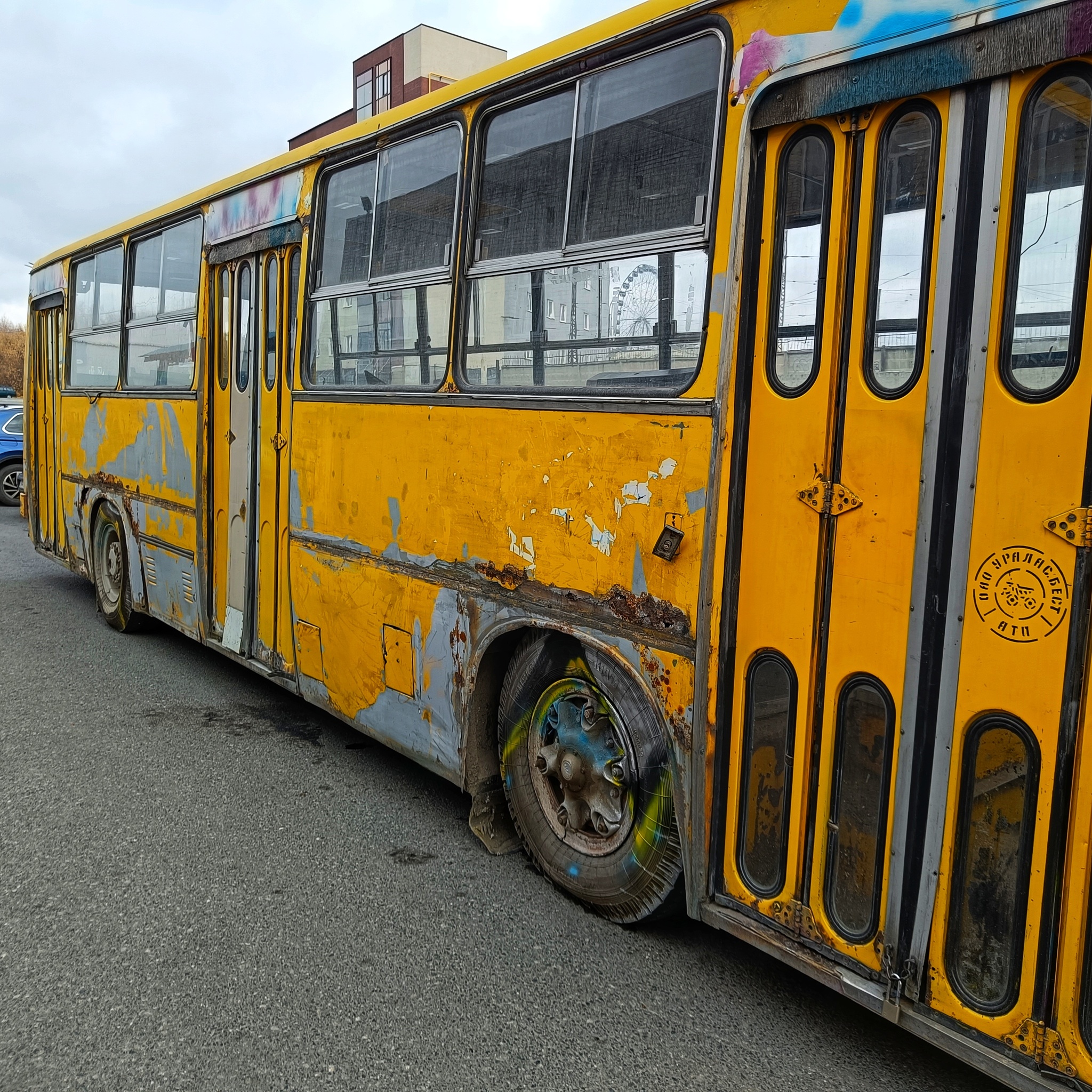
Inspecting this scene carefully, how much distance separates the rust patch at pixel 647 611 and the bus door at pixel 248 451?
8.29 ft

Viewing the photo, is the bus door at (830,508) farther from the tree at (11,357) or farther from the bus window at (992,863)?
the tree at (11,357)

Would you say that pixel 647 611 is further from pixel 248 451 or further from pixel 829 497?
pixel 248 451

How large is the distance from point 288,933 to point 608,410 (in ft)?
6.59

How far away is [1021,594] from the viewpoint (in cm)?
217

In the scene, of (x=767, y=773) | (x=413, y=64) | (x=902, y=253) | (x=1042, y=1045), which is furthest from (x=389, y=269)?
(x=413, y=64)

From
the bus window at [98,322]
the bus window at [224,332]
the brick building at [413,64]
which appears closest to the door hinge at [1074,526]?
the bus window at [224,332]

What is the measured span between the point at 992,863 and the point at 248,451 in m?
4.29

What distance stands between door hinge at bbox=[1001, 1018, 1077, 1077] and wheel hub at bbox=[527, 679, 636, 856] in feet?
4.25

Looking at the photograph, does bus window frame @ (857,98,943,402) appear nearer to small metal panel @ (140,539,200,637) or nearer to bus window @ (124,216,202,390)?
bus window @ (124,216,202,390)

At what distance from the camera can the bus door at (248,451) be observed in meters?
5.12

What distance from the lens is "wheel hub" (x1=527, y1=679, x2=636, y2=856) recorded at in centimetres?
331

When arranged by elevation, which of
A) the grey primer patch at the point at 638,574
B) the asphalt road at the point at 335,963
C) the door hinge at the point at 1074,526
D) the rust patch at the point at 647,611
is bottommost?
the asphalt road at the point at 335,963

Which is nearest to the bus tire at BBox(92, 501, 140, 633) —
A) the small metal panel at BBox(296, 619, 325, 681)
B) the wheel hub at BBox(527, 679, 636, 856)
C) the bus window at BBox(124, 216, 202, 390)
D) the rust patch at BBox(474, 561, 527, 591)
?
the bus window at BBox(124, 216, 202, 390)

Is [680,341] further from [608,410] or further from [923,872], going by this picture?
[923,872]
